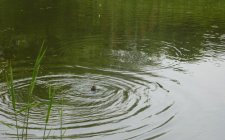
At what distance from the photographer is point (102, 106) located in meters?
10.4

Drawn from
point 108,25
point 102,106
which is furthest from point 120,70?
point 108,25

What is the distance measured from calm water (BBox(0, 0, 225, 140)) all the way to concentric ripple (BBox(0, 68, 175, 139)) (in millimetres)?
23

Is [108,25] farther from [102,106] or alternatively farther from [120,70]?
[102,106]

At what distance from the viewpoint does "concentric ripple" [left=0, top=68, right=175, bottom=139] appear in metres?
9.05

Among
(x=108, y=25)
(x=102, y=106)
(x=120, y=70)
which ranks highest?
(x=108, y=25)

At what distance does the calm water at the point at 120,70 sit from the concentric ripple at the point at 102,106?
2 cm

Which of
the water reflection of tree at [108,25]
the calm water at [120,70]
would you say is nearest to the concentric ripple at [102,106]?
the calm water at [120,70]

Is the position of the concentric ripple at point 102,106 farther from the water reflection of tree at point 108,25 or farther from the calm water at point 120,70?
the water reflection of tree at point 108,25

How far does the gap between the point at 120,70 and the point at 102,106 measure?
10.9 feet

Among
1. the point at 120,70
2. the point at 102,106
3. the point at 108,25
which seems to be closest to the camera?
the point at 102,106

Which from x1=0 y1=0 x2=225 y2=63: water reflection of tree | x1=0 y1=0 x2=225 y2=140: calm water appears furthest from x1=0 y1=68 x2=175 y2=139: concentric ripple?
x1=0 y1=0 x2=225 y2=63: water reflection of tree

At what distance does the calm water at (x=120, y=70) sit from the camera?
9.41 m

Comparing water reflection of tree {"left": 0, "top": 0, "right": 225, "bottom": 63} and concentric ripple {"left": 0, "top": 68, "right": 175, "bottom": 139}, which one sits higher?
water reflection of tree {"left": 0, "top": 0, "right": 225, "bottom": 63}

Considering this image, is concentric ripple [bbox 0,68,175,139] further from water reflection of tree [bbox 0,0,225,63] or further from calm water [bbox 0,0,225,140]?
water reflection of tree [bbox 0,0,225,63]
